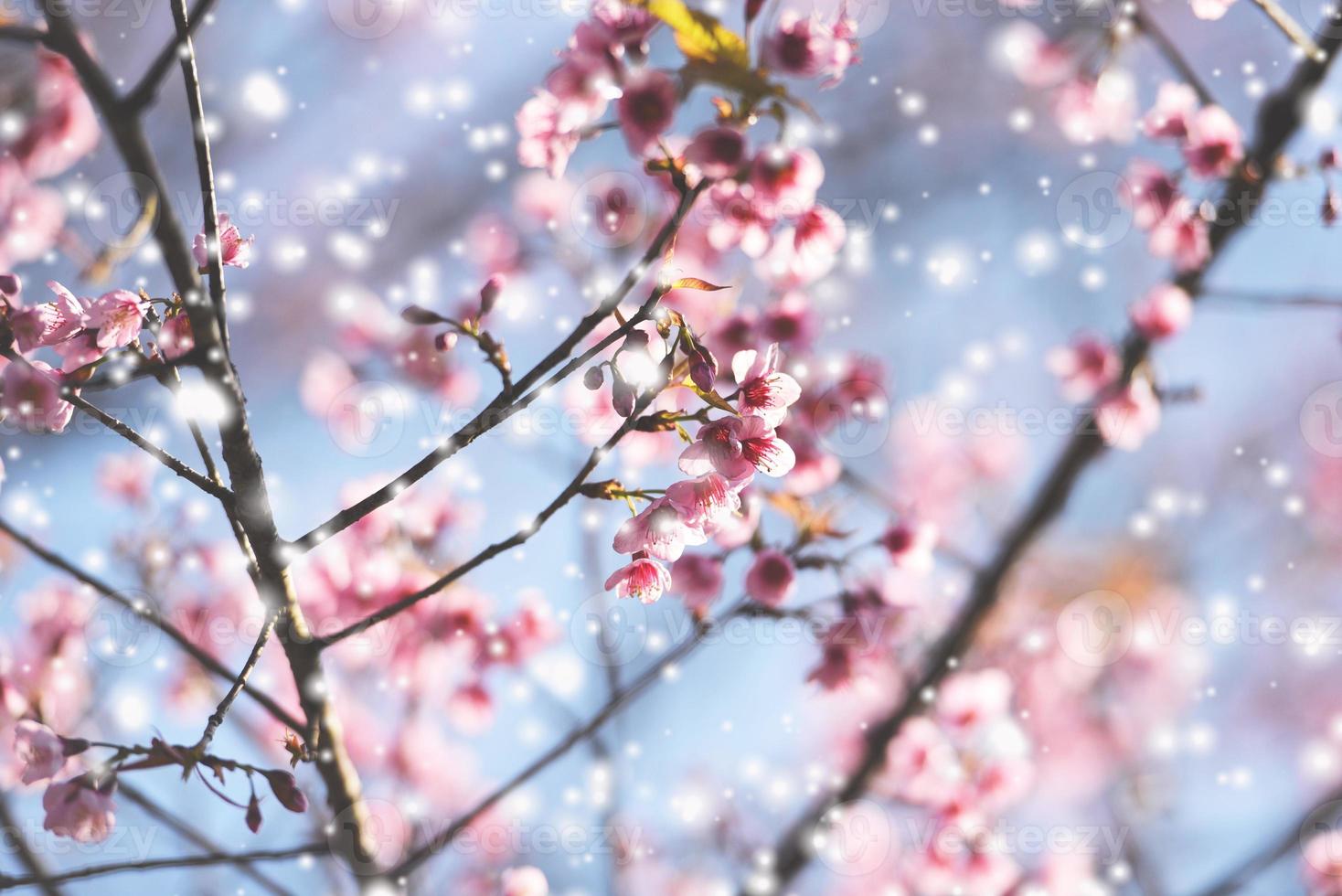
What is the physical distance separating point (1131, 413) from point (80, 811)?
2.05 metres

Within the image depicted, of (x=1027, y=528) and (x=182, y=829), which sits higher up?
(x=182, y=829)

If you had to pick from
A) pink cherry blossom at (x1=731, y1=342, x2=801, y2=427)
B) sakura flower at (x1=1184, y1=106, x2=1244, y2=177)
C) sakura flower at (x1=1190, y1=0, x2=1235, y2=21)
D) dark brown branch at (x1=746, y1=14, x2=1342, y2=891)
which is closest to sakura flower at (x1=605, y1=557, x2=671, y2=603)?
pink cherry blossom at (x1=731, y1=342, x2=801, y2=427)

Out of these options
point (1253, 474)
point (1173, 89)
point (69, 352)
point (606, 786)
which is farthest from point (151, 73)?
point (1253, 474)

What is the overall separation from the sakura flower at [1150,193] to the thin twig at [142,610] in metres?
2.11

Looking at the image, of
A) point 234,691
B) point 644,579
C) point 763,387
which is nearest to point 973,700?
point 644,579

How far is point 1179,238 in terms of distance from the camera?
80.0 inches

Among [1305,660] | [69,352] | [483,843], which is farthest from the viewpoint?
[1305,660]

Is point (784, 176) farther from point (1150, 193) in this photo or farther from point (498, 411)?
point (1150, 193)

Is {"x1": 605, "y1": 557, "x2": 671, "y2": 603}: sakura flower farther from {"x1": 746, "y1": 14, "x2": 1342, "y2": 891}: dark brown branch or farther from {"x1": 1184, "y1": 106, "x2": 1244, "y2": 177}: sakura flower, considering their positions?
{"x1": 1184, "y1": 106, "x2": 1244, "y2": 177}: sakura flower

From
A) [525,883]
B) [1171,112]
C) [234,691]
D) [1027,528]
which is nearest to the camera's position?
[234,691]

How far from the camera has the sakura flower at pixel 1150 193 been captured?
2037 millimetres

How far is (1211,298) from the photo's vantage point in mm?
1714

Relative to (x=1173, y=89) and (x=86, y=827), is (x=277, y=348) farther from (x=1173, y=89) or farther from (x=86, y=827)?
(x=1173, y=89)

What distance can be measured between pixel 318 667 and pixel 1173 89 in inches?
83.4
